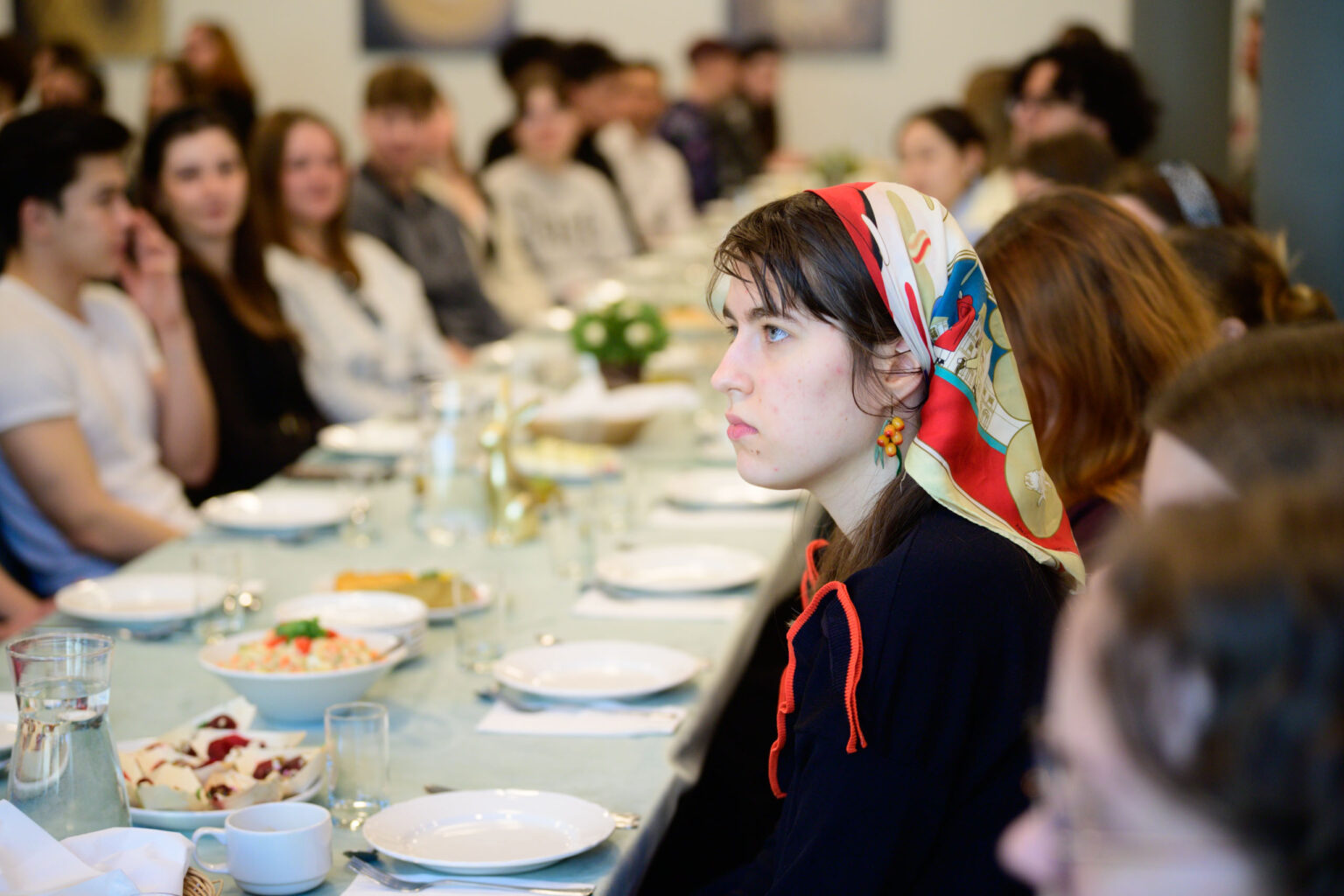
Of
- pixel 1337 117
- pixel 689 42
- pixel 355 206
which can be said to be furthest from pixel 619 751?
pixel 689 42

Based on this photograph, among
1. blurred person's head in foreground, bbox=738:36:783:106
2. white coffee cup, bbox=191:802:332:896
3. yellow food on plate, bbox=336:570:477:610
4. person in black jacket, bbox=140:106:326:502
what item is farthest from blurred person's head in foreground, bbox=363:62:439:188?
blurred person's head in foreground, bbox=738:36:783:106

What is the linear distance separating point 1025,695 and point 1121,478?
0.68 metres

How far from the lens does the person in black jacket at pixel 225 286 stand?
3.48 metres

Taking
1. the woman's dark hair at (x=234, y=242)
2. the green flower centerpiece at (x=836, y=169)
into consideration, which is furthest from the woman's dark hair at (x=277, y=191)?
the green flower centerpiece at (x=836, y=169)

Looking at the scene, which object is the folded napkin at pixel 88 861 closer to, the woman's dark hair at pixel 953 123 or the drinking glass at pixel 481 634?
the drinking glass at pixel 481 634

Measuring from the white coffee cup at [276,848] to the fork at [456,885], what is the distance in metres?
0.04

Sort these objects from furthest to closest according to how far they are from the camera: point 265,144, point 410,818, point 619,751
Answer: point 265,144
point 619,751
point 410,818

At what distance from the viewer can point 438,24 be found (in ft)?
33.8

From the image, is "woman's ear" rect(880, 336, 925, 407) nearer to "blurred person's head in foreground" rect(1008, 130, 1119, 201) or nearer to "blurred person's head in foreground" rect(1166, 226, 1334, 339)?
"blurred person's head in foreground" rect(1166, 226, 1334, 339)

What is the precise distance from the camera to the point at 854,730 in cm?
114

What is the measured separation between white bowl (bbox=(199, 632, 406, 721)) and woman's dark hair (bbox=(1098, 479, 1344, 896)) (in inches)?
45.1

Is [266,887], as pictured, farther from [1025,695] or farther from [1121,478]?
[1121,478]

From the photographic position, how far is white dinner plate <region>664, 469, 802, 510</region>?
2668mm

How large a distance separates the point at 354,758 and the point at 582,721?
33cm
